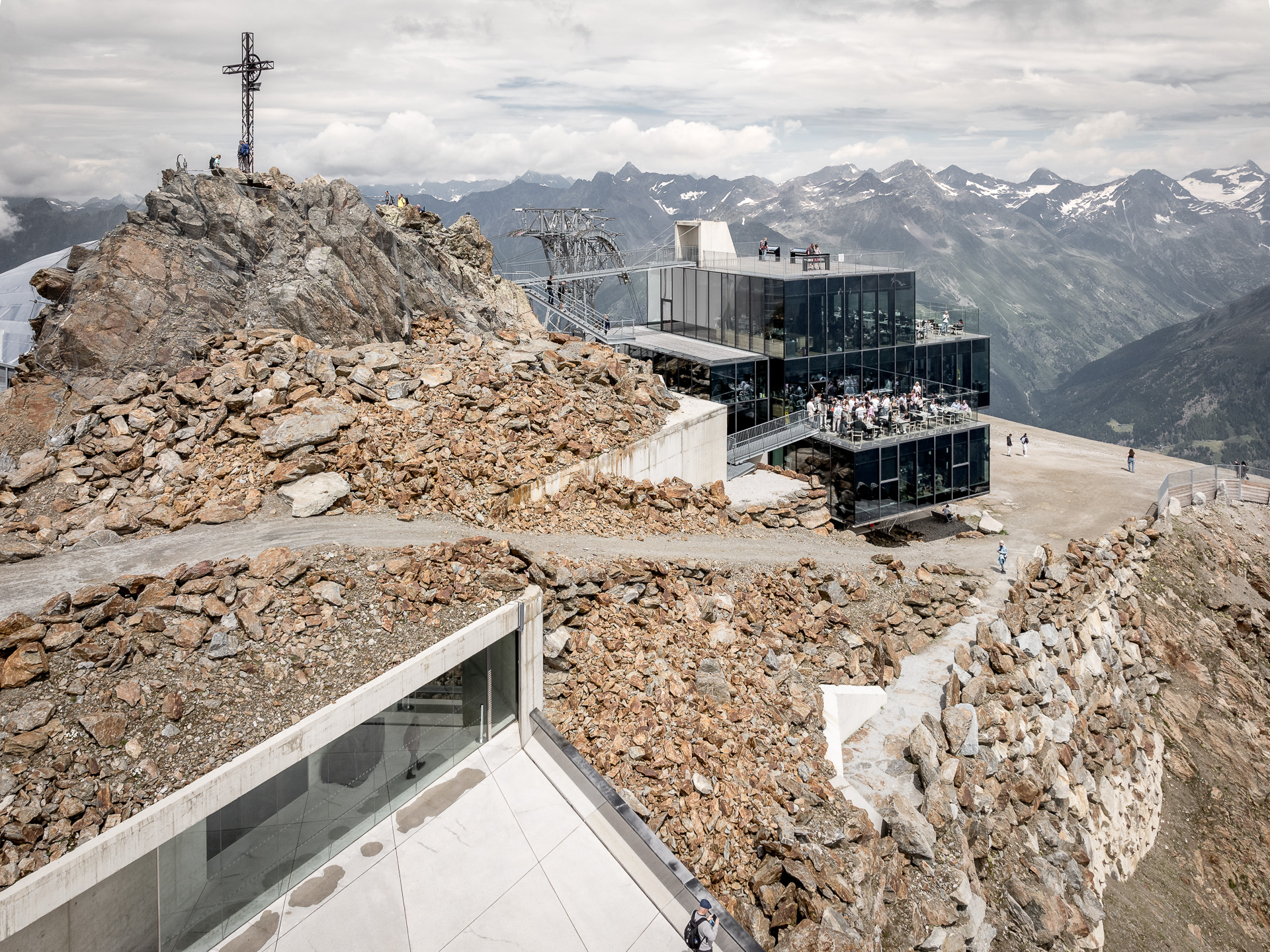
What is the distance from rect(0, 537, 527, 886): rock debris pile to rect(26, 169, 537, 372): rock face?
11.0 meters

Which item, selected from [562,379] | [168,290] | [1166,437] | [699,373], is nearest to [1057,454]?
[699,373]

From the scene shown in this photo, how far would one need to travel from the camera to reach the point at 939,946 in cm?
1622

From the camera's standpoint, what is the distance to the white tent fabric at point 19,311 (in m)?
24.8

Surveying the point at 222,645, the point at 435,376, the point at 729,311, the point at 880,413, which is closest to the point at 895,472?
the point at 880,413

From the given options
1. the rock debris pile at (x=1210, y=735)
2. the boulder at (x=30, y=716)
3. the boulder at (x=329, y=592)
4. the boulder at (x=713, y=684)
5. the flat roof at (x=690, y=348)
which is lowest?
the rock debris pile at (x=1210, y=735)

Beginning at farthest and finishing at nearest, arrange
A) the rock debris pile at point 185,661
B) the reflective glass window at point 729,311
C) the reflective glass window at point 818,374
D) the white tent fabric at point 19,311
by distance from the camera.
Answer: the reflective glass window at point 729,311
the reflective glass window at point 818,374
the white tent fabric at point 19,311
the rock debris pile at point 185,661

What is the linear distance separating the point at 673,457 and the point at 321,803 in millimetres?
18434

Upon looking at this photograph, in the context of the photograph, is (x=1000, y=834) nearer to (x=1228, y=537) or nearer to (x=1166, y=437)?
(x=1228, y=537)

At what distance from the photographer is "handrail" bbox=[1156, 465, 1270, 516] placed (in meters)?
40.5

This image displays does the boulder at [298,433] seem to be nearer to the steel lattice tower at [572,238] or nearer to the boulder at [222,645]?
the boulder at [222,645]

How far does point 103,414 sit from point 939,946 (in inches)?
995

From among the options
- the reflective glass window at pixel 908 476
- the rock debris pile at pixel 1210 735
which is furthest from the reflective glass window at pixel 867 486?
the rock debris pile at pixel 1210 735

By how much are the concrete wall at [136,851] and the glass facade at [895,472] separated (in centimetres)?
2287

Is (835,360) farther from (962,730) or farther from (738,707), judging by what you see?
(738,707)
